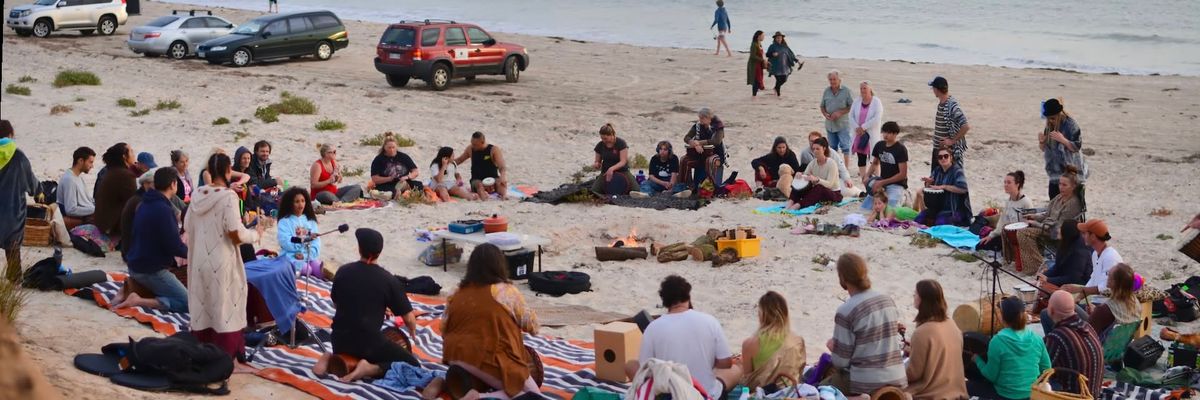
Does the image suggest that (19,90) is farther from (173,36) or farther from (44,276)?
(44,276)

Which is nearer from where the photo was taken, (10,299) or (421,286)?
(10,299)

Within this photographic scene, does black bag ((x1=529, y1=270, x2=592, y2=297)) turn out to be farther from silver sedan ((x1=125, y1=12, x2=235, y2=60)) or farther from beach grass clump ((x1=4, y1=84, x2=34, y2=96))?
silver sedan ((x1=125, y1=12, x2=235, y2=60))

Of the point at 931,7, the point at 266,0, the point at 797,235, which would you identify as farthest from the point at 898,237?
the point at 266,0

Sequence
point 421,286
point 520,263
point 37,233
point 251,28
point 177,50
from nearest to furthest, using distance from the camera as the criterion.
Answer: point 421,286 < point 37,233 < point 520,263 < point 251,28 < point 177,50

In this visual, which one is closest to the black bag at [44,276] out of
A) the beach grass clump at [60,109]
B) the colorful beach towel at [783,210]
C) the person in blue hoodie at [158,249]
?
the person in blue hoodie at [158,249]

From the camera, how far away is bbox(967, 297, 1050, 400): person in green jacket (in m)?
8.25

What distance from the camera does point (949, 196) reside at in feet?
47.3

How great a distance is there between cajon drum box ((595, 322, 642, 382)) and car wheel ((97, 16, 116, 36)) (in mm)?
29371

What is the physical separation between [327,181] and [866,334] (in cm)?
911

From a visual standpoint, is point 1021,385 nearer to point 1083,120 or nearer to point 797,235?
point 797,235

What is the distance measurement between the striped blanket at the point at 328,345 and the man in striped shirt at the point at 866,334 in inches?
61.7

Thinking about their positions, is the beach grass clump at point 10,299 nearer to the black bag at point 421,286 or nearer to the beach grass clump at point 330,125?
the black bag at point 421,286

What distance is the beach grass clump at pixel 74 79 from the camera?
77.7ft


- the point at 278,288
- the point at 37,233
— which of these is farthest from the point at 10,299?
the point at 37,233
